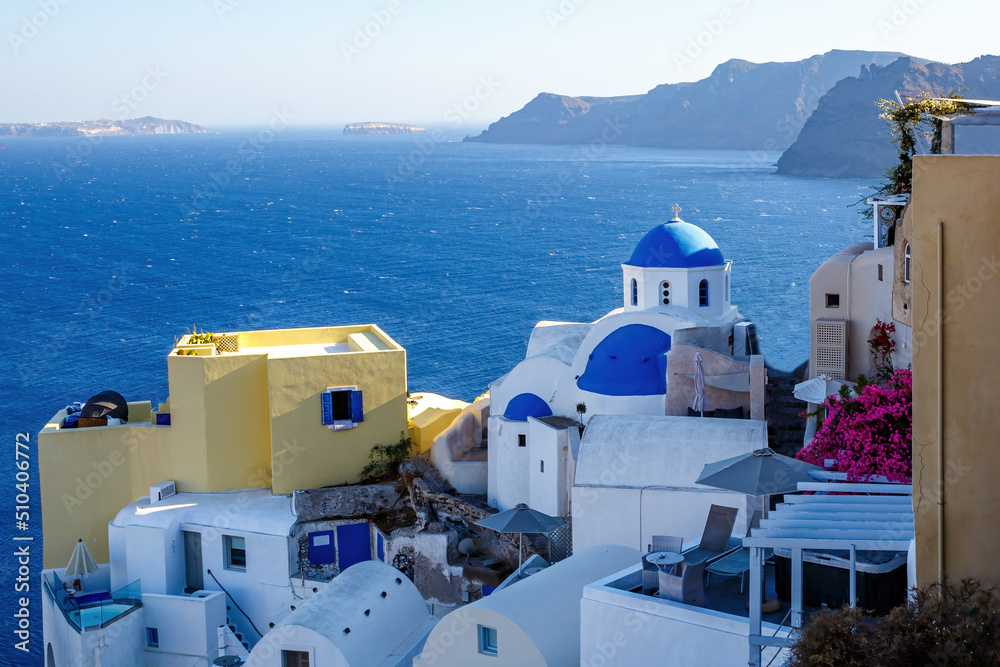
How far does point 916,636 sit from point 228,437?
21.0 metres

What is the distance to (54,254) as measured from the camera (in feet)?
309

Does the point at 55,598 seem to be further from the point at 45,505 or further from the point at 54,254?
the point at 54,254

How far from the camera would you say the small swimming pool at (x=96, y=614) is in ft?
80.0

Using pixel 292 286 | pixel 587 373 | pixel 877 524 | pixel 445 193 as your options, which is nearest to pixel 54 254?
pixel 292 286

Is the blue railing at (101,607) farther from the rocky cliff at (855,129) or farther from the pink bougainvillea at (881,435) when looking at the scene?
the rocky cliff at (855,129)

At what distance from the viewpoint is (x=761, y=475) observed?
15.2m

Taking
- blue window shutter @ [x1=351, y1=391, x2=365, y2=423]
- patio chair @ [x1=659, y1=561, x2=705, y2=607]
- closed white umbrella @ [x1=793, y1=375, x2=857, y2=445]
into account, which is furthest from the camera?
blue window shutter @ [x1=351, y1=391, x2=365, y2=423]

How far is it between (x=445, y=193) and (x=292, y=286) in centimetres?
7023

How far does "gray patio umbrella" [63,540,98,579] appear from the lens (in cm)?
2655

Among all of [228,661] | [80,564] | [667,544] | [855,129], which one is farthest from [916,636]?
[855,129]

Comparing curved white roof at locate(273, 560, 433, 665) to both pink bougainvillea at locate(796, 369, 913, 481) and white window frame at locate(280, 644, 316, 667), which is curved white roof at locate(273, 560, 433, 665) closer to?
white window frame at locate(280, 644, 316, 667)

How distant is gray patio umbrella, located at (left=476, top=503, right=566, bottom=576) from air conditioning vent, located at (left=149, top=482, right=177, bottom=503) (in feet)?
28.8

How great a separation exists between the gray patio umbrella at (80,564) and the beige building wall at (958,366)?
71.3 ft

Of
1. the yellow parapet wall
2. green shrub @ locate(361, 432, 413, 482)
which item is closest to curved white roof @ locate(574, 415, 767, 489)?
green shrub @ locate(361, 432, 413, 482)
